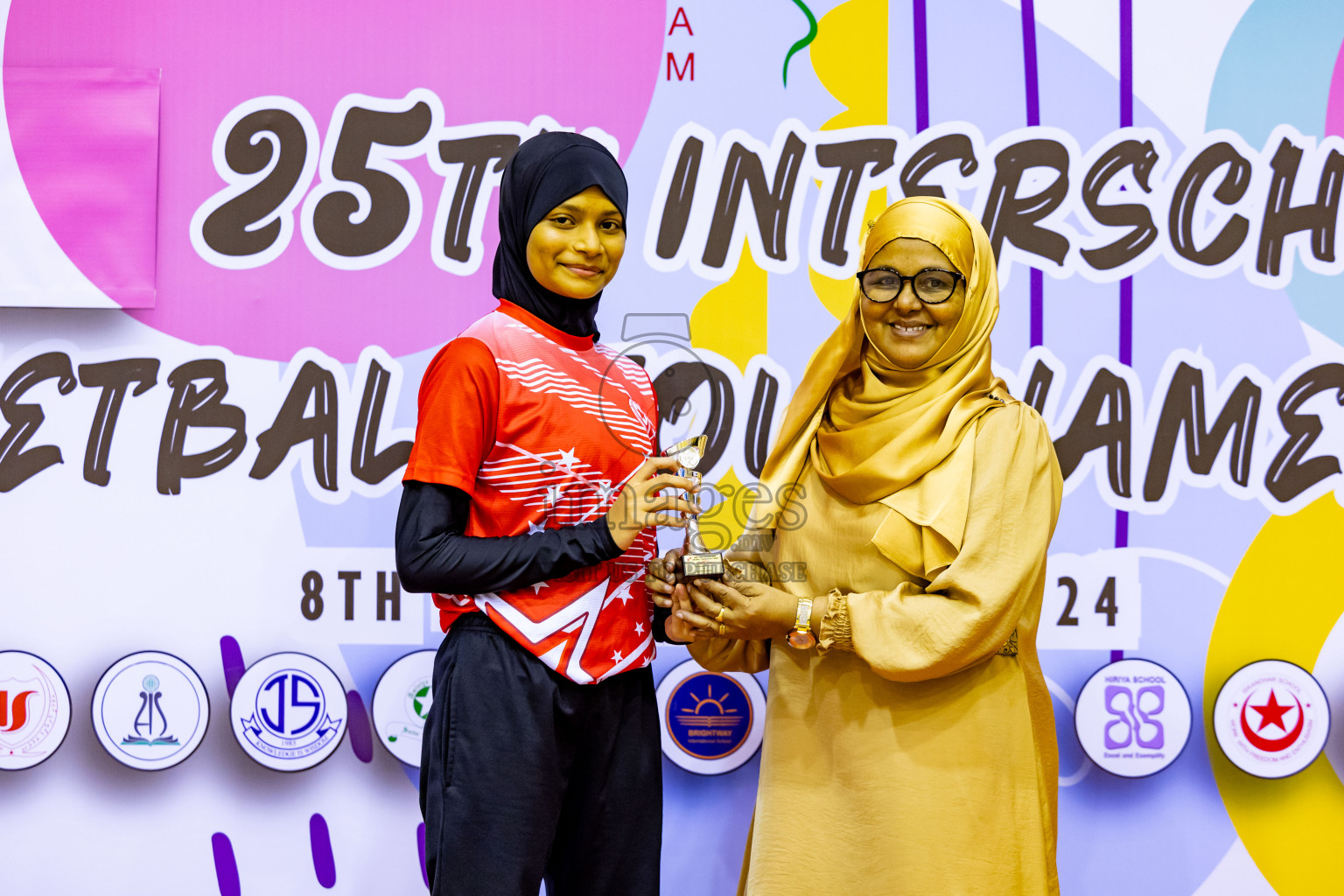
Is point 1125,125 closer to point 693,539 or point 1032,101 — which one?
A: point 1032,101

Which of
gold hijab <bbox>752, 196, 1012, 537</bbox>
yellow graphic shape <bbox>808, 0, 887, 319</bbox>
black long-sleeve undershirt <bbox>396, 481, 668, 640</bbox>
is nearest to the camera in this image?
black long-sleeve undershirt <bbox>396, 481, 668, 640</bbox>

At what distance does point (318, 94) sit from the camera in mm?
2338

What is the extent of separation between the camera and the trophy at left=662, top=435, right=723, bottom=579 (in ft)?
5.09

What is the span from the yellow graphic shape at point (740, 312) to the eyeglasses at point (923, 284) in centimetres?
67

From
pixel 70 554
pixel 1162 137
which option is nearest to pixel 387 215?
pixel 70 554

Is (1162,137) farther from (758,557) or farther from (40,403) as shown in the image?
(40,403)

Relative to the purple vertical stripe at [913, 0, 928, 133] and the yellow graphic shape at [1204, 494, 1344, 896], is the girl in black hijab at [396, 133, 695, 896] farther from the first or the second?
the yellow graphic shape at [1204, 494, 1344, 896]

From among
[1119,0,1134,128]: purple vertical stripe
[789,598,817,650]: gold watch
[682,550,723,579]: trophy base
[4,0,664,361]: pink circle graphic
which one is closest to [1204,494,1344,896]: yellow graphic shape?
[1119,0,1134,128]: purple vertical stripe

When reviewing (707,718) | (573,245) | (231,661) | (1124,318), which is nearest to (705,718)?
(707,718)

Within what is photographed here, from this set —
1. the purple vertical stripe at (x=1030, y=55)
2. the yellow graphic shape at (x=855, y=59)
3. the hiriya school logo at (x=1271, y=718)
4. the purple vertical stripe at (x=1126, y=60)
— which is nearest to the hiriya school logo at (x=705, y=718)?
the hiriya school logo at (x=1271, y=718)

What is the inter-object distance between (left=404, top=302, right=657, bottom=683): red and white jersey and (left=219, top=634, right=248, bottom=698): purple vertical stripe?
96 cm

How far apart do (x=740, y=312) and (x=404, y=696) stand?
118cm

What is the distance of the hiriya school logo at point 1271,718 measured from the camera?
2.31m

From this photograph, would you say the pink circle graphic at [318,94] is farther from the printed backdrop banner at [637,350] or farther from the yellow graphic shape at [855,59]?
the yellow graphic shape at [855,59]
